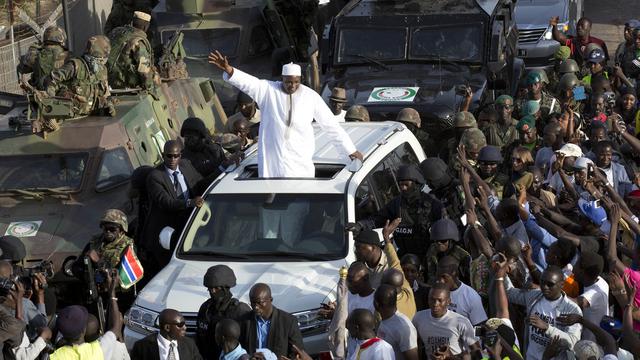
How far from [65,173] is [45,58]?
1.56m

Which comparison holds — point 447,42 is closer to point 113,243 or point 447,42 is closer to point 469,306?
point 113,243

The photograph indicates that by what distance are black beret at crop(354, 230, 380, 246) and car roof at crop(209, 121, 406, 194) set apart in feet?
3.68

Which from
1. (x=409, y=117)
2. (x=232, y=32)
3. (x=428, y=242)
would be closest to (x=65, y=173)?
(x=409, y=117)

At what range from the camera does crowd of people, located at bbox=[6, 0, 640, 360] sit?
30.7 feet

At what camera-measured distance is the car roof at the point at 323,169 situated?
11648 millimetres

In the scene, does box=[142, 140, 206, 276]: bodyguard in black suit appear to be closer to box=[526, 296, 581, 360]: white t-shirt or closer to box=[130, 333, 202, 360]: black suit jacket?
box=[130, 333, 202, 360]: black suit jacket

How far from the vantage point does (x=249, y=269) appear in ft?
36.1

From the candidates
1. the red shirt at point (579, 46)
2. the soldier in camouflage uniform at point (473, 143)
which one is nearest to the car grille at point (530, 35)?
the red shirt at point (579, 46)

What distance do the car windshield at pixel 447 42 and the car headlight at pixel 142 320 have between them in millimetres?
6736

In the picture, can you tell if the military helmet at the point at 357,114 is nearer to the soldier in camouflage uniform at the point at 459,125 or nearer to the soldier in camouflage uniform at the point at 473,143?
the soldier in camouflage uniform at the point at 459,125

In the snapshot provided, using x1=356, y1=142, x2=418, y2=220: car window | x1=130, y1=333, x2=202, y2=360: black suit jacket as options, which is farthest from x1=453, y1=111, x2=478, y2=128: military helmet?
x1=130, y1=333, x2=202, y2=360: black suit jacket

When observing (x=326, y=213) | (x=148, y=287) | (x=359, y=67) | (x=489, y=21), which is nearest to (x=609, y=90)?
(x=489, y=21)

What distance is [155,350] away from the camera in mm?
9359

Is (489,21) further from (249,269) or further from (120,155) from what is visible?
(249,269)
